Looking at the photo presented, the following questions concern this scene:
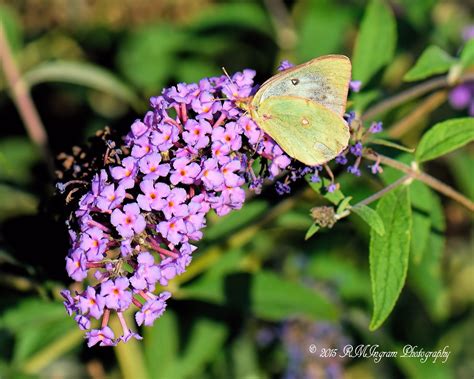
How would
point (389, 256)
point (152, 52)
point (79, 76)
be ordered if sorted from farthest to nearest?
1. point (152, 52)
2. point (79, 76)
3. point (389, 256)

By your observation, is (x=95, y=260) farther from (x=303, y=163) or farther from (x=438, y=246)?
(x=438, y=246)

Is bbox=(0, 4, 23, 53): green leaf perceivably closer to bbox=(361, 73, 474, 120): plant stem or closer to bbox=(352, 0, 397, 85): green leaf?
bbox=(352, 0, 397, 85): green leaf

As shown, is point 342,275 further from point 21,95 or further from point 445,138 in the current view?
point 21,95

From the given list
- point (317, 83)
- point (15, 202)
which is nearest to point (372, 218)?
point (317, 83)

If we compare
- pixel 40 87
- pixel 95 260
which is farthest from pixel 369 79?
pixel 40 87

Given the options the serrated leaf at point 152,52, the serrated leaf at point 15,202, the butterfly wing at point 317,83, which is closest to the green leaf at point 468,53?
the butterfly wing at point 317,83

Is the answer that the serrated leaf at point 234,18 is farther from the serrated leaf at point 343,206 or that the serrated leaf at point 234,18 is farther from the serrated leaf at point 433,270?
the serrated leaf at point 343,206
